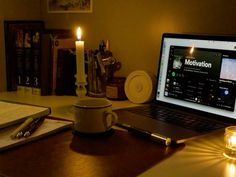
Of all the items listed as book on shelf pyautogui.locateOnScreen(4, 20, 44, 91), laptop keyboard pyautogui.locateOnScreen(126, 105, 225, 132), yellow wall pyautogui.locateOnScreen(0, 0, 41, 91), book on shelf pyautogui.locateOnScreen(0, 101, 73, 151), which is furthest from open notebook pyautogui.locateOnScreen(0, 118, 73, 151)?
yellow wall pyautogui.locateOnScreen(0, 0, 41, 91)

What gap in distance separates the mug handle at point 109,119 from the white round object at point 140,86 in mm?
387

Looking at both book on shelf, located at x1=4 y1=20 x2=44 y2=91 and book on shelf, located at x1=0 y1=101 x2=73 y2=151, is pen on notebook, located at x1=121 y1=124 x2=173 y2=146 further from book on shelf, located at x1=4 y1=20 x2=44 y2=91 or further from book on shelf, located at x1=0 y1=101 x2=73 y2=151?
book on shelf, located at x1=4 y1=20 x2=44 y2=91

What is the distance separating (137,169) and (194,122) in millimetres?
378

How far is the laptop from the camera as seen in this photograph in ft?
3.35

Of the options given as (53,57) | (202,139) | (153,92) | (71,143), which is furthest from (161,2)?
(71,143)

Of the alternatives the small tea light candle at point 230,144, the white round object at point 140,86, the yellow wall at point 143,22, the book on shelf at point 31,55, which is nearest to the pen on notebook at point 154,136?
the small tea light candle at point 230,144

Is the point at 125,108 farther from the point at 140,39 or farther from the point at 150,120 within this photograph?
the point at 140,39

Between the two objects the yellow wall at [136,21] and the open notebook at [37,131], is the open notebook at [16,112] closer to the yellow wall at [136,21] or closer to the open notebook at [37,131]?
the open notebook at [37,131]

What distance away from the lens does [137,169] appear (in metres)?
0.75

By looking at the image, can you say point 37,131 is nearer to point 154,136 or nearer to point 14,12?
point 154,136

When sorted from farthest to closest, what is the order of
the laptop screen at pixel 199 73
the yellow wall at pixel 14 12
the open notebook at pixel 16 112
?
the yellow wall at pixel 14 12 → the laptop screen at pixel 199 73 → the open notebook at pixel 16 112

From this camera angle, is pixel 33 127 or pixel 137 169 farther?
pixel 33 127

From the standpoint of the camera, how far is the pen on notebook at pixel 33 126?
91 centimetres

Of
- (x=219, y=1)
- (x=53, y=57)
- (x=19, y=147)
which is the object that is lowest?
(x=19, y=147)
